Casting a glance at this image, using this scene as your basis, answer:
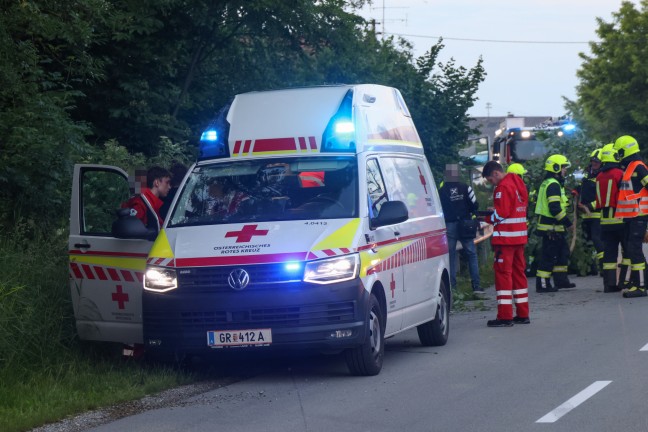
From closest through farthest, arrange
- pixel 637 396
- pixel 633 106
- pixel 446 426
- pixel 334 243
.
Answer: pixel 446 426, pixel 637 396, pixel 334 243, pixel 633 106

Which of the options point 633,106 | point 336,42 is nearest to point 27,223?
point 336,42

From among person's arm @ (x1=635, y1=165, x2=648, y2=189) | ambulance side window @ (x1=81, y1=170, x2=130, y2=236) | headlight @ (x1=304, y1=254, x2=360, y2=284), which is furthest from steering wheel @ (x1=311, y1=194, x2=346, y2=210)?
person's arm @ (x1=635, y1=165, x2=648, y2=189)

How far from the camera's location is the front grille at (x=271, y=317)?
9594mm

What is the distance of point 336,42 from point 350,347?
1307cm

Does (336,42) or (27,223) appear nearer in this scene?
(27,223)

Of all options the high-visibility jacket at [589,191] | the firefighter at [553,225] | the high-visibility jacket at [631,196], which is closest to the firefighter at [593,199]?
the high-visibility jacket at [589,191]

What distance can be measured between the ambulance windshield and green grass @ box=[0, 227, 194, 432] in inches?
57.1

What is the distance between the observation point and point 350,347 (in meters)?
9.82

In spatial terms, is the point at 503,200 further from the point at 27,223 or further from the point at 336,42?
the point at 336,42

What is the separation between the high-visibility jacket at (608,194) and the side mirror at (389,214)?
7911mm

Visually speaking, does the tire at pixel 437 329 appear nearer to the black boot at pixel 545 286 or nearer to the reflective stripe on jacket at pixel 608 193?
the reflective stripe on jacket at pixel 608 193

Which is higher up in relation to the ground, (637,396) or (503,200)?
(503,200)

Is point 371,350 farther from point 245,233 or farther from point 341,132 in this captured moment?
point 341,132

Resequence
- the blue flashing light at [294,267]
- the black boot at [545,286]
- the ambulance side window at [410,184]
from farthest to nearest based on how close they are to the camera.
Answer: the black boot at [545,286] → the ambulance side window at [410,184] → the blue flashing light at [294,267]
